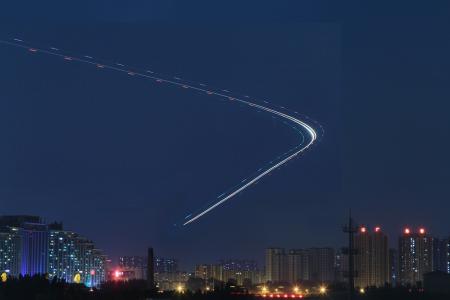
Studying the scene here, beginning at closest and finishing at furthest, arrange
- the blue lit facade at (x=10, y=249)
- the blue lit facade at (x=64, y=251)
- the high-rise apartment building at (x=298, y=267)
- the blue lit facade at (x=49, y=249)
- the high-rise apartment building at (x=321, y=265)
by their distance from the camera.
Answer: the high-rise apartment building at (x=321, y=265), the high-rise apartment building at (x=298, y=267), the blue lit facade at (x=10, y=249), the blue lit facade at (x=49, y=249), the blue lit facade at (x=64, y=251)

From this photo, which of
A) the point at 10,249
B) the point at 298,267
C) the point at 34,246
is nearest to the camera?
the point at 298,267

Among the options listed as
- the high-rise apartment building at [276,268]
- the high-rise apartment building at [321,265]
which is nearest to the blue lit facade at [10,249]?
the high-rise apartment building at [276,268]

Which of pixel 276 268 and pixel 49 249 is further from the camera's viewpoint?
pixel 49 249

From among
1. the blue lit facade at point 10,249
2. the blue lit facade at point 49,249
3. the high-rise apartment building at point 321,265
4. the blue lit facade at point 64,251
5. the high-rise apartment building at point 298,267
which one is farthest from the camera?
the blue lit facade at point 64,251

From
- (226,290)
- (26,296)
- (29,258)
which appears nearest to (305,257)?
(226,290)

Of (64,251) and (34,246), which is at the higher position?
(34,246)

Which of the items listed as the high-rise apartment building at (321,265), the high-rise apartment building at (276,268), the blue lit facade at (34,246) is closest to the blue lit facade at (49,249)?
the blue lit facade at (34,246)

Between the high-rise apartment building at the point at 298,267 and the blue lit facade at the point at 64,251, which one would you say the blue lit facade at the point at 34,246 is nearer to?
the blue lit facade at the point at 64,251

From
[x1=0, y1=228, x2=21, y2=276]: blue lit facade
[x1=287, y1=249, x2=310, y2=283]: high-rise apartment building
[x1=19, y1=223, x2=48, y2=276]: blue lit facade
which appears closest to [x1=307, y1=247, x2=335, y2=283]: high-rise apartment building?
[x1=287, y1=249, x2=310, y2=283]: high-rise apartment building

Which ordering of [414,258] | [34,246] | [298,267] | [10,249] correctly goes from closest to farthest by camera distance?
[414,258] < [298,267] < [10,249] < [34,246]

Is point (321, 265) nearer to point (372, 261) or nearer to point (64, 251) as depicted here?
point (372, 261)

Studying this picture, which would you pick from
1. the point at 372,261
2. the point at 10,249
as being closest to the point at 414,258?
the point at 372,261

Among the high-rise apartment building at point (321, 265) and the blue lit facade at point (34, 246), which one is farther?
the blue lit facade at point (34, 246)
